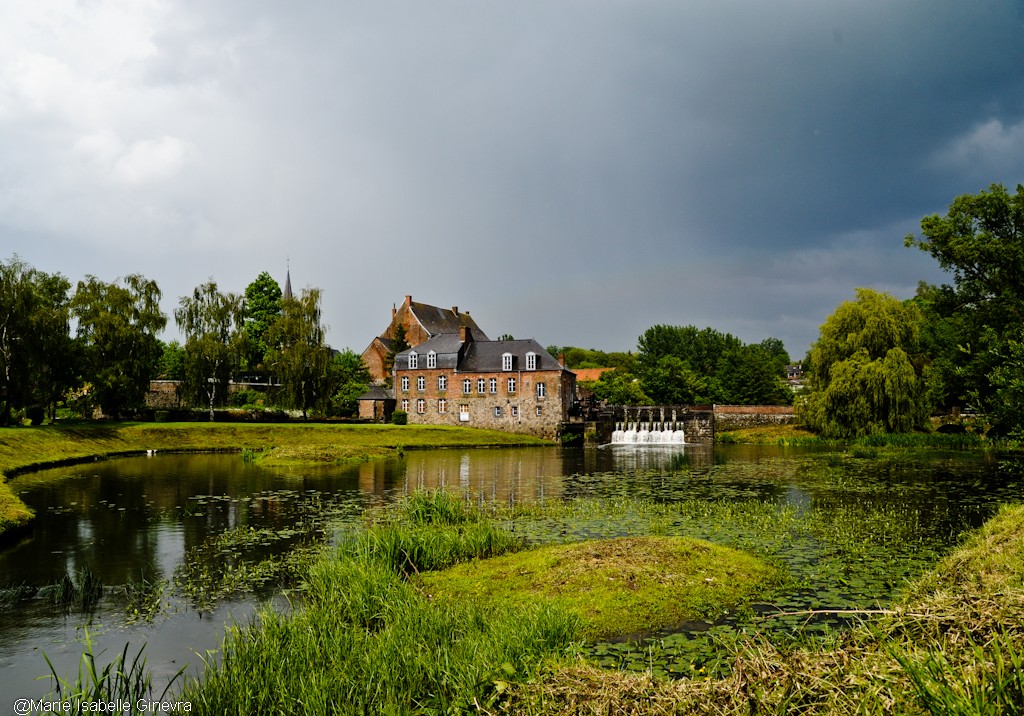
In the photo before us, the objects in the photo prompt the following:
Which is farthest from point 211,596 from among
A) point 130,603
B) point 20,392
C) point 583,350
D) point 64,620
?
point 583,350

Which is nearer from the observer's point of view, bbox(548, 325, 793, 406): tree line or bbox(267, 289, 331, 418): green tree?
bbox(267, 289, 331, 418): green tree

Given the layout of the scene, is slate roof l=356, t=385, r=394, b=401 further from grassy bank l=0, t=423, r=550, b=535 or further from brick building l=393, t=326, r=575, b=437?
grassy bank l=0, t=423, r=550, b=535

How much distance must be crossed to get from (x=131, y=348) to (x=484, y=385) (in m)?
30.3

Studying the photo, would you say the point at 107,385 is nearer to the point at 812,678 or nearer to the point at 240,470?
the point at 240,470

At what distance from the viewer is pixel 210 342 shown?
52.2m

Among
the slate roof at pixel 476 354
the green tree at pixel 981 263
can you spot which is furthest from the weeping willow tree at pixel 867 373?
the slate roof at pixel 476 354

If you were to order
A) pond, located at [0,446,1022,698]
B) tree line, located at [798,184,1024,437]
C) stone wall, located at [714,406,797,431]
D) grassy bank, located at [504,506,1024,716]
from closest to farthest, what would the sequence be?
1. grassy bank, located at [504,506,1024,716]
2. pond, located at [0,446,1022,698]
3. tree line, located at [798,184,1024,437]
4. stone wall, located at [714,406,797,431]

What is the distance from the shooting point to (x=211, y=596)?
11.4m

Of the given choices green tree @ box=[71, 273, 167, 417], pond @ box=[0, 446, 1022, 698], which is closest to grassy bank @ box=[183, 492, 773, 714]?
pond @ box=[0, 446, 1022, 698]

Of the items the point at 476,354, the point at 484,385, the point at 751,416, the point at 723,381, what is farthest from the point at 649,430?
the point at 723,381

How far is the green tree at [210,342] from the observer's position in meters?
52.1

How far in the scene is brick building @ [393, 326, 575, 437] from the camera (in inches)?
2480

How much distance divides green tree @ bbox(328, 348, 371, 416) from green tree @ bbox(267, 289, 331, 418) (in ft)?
4.49

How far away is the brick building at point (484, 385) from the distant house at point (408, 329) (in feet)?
37.4
